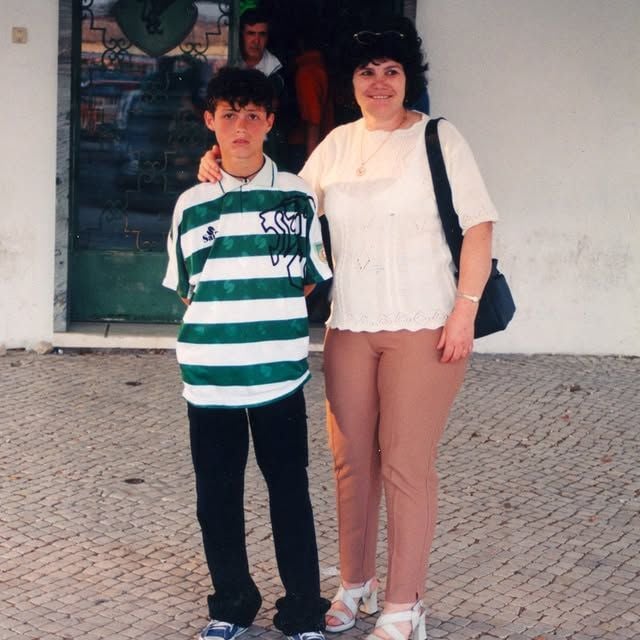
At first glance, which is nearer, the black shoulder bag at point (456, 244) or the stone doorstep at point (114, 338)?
Answer: the black shoulder bag at point (456, 244)

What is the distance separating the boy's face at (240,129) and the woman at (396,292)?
0.37ft

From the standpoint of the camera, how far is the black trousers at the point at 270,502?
4.23 metres

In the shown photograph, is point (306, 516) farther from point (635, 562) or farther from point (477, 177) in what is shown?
point (635, 562)

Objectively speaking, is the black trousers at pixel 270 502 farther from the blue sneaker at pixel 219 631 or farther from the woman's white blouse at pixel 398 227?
the woman's white blouse at pixel 398 227

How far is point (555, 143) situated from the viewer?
342 inches

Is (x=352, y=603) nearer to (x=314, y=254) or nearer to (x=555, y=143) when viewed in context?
(x=314, y=254)

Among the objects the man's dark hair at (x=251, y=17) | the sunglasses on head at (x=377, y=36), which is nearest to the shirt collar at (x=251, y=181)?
the sunglasses on head at (x=377, y=36)

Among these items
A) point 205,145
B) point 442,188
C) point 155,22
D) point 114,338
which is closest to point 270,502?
point 442,188

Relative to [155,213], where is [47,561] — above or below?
below

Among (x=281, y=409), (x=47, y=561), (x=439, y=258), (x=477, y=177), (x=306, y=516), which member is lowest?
(x=47, y=561)

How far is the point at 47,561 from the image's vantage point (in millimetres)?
5133

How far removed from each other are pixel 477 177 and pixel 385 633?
151 cm

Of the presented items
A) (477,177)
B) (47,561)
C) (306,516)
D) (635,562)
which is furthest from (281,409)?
(635,562)

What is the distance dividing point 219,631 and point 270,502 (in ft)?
1.58
